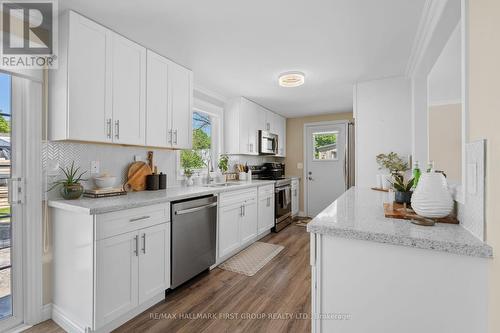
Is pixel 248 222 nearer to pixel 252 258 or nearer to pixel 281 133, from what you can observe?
pixel 252 258

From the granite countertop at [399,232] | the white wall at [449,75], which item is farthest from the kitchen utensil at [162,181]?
the white wall at [449,75]

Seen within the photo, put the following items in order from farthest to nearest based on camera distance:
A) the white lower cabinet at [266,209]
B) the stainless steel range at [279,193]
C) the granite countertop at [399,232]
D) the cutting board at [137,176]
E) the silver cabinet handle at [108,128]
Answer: the stainless steel range at [279,193], the white lower cabinet at [266,209], the cutting board at [137,176], the silver cabinet handle at [108,128], the granite countertop at [399,232]

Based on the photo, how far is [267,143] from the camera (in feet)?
15.2

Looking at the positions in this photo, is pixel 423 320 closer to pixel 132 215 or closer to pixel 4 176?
pixel 132 215

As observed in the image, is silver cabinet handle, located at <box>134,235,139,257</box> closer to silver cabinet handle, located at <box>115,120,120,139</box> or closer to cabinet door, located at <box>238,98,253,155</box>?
silver cabinet handle, located at <box>115,120,120,139</box>

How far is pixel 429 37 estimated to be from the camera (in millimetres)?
1902

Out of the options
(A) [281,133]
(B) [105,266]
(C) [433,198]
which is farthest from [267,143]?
(C) [433,198]

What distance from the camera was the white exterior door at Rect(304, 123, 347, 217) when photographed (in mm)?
5145

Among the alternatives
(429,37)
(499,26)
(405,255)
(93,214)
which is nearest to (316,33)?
(429,37)

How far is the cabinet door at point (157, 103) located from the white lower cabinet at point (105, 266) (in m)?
0.77

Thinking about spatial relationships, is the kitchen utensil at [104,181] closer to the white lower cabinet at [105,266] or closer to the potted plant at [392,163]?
the white lower cabinet at [105,266]

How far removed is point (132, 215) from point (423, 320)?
1.80 meters

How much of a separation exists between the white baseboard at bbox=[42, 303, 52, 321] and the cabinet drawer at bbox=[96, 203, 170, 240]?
2.84 feet

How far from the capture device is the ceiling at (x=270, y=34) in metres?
1.71
